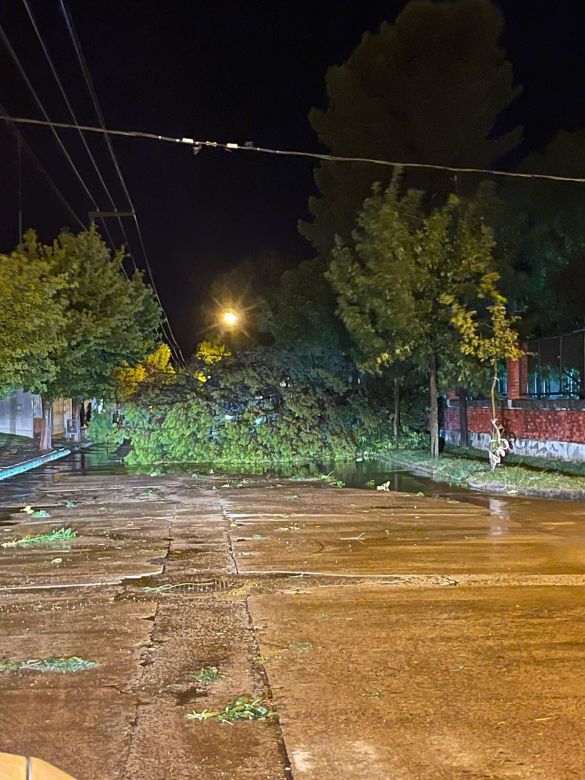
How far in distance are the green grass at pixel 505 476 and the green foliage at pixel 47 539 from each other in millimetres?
9276

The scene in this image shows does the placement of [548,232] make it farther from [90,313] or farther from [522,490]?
[90,313]

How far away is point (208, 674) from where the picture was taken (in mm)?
5703

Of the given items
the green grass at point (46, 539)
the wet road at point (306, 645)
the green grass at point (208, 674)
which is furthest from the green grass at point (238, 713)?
the green grass at point (46, 539)

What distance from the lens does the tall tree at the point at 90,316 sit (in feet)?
91.5

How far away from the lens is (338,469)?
23.3 meters

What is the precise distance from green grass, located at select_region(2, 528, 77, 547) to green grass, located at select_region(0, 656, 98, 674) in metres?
5.30

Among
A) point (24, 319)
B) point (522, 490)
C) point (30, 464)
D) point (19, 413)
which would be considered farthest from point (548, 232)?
point (19, 413)

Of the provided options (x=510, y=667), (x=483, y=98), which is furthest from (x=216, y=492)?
(x=483, y=98)

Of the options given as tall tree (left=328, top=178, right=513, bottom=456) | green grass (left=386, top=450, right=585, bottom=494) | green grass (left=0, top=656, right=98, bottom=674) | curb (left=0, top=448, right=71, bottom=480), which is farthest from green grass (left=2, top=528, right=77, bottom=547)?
tall tree (left=328, top=178, right=513, bottom=456)

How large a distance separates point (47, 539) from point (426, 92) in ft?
66.1

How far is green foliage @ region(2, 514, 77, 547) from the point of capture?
11.2 m

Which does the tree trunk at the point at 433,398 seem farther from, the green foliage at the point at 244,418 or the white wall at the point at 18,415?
the white wall at the point at 18,415

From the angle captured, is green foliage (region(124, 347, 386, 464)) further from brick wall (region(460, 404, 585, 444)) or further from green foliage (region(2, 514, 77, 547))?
green foliage (region(2, 514, 77, 547))

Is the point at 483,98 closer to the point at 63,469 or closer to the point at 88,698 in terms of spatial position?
the point at 63,469
